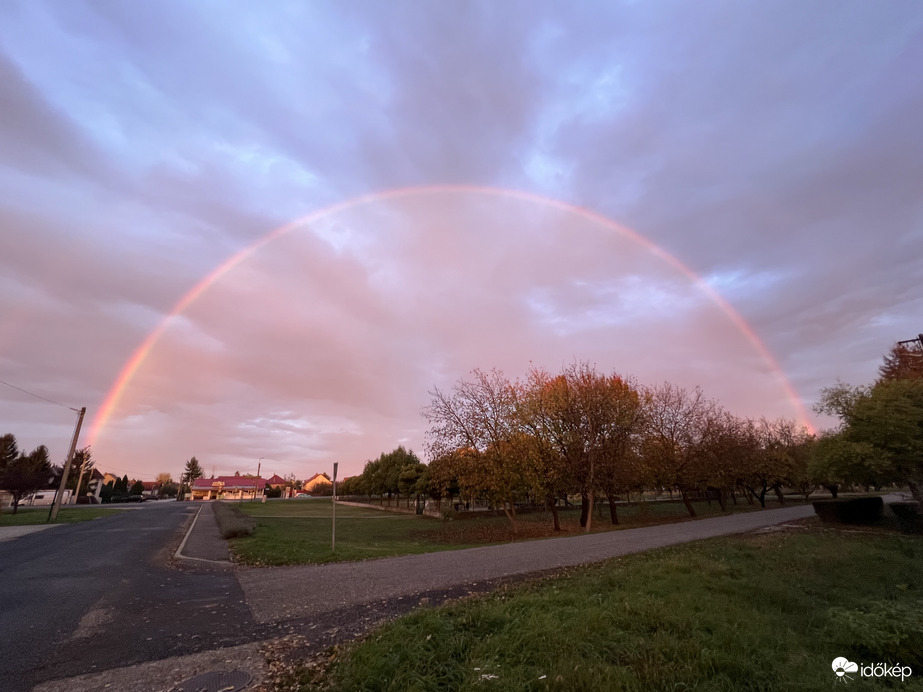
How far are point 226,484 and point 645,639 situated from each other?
174665 mm

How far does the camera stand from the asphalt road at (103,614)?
646 cm

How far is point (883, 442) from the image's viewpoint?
2106 cm

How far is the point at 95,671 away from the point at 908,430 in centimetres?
2852

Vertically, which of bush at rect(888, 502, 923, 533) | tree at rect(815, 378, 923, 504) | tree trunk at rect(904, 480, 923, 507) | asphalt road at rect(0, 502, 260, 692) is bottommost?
asphalt road at rect(0, 502, 260, 692)

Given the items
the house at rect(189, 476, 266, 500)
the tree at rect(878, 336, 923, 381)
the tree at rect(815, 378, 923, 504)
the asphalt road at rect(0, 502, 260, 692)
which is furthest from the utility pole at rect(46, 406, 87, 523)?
the house at rect(189, 476, 266, 500)

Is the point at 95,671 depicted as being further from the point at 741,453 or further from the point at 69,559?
the point at 741,453

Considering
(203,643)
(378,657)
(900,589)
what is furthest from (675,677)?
(900,589)

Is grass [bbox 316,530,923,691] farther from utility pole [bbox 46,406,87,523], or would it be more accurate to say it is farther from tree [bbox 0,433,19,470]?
tree [bbox 0,433,19,470]

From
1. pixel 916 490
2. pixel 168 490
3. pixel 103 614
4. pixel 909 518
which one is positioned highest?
pixel 168 490

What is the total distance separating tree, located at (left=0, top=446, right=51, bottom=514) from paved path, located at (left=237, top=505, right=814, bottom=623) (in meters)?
42.7

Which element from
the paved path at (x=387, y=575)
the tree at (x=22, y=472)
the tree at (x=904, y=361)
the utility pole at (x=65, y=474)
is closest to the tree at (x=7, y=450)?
the tree at (x=22, y=472)

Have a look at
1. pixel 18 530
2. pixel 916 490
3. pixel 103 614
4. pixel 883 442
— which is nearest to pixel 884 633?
pixel 103 614

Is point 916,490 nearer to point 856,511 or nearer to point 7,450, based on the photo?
point 856,511

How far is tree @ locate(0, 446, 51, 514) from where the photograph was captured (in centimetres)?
4109
